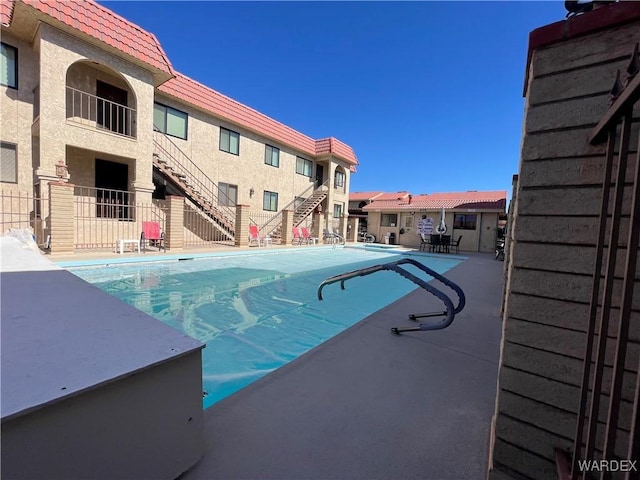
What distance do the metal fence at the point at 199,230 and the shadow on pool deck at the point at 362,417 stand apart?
36.5 ft

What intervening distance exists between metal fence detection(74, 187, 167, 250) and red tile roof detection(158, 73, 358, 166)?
4.82 m

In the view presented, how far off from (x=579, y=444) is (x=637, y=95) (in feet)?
3.87

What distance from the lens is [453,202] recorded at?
21188 mm

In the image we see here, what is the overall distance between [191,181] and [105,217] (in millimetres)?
3770

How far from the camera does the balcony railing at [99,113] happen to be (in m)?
9.77

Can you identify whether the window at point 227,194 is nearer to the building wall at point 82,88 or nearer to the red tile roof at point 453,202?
the building wall at point 82,88

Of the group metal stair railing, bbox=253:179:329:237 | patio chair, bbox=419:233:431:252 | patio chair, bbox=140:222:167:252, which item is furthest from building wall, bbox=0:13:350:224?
patio chair, bbox=419:233:431:252

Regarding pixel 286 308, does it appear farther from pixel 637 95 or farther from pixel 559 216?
pixel 637 95

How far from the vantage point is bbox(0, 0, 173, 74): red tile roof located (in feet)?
26.8

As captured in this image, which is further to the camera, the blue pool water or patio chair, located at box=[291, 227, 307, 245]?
patio chair, located at box=[291, 227, 307, 245]

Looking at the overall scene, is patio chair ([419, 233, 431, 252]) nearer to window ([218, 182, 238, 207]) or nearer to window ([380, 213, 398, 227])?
window ([380, 213, 398, 227])

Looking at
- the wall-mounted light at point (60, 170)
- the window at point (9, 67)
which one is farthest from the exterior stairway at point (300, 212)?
the window at point (9, 67)

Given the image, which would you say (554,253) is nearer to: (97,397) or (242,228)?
(97,397)

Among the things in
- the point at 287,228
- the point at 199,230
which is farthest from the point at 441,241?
the point at 199,230
